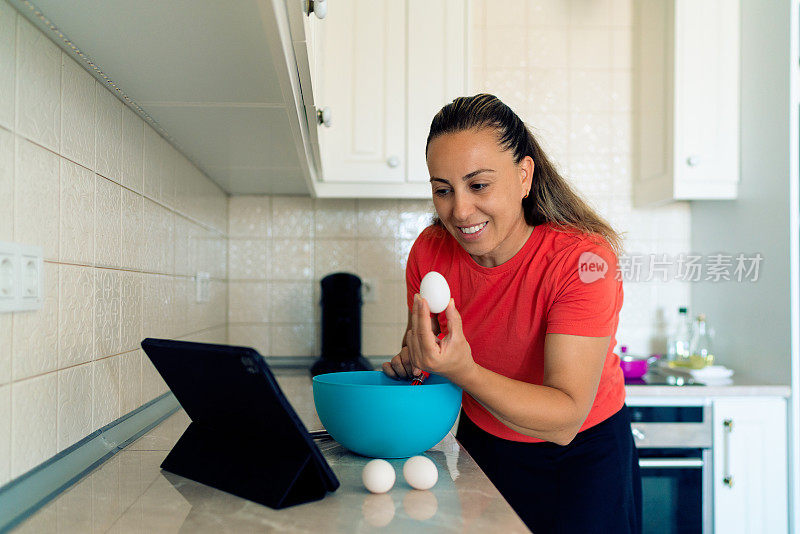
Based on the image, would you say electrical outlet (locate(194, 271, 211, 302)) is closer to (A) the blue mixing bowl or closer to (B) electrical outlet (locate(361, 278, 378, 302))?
(B) electrical outlet (locate(361, 278, 378, 302))

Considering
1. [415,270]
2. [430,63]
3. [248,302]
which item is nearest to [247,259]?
[248,302]

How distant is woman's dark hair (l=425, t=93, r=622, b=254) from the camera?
1132mm

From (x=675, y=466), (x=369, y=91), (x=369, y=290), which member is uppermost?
(x=369, y=91)

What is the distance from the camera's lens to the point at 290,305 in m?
2.42

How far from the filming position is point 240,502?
0.80 m

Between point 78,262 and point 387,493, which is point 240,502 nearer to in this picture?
point 387,493

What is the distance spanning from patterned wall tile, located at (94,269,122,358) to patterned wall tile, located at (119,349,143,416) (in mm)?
48

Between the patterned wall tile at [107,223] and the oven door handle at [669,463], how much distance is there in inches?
63.9

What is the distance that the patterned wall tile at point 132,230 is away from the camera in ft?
3.96

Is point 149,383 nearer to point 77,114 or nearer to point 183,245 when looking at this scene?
point 183,245

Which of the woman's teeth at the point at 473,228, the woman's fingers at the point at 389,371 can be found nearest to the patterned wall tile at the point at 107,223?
the woman's fingers at the point at 389,371

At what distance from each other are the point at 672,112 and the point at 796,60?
1.31 feet

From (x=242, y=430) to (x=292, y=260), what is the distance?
1.61 m

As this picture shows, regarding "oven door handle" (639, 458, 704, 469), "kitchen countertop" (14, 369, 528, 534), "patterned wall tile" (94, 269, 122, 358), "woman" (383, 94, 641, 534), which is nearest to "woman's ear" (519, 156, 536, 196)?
"woman" (383, 94, 641, 534)
